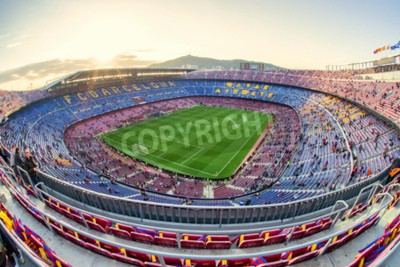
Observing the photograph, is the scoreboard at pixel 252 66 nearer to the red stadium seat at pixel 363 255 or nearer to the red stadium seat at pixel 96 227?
the red stadium seat at pixel 96 227

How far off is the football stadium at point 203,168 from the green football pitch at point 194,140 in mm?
281

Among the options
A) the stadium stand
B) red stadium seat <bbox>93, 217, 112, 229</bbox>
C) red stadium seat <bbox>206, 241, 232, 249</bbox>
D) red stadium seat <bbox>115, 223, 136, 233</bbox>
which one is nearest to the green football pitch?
the stadium stand

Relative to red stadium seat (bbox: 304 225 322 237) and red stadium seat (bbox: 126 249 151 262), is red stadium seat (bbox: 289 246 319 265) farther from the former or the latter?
red stadium seat (bbox: 126 249 151 262)

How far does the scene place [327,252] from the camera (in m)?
6.67

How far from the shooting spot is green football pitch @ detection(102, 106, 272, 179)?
99.6 ft

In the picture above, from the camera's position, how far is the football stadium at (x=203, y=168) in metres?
7.05

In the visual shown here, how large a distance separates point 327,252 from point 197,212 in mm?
4891

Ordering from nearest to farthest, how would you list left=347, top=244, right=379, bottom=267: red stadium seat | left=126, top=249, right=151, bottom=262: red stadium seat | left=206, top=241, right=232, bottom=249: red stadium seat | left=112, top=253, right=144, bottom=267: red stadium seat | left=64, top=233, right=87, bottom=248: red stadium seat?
left=347, top=244, right=379, bottom=267: red stadium seat
left=112, top=253, right=144, bottom=267: red stadium seat
left=126, top=249, right=151, bottom=262: red stadium seat
left=64, top=233, right=87, bottom=248: red stadium seat
left=206, top=241, right=232, bottom=249: red stadium seat

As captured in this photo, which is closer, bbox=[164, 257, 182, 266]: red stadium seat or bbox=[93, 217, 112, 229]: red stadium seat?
bbox=[164, 257, 182, 266]: red stadium seat

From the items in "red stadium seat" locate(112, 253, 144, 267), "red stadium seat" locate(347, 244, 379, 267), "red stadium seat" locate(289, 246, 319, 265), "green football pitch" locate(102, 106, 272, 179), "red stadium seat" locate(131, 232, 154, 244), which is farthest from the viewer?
"green football pitch" locate(102, 106, 272, 179)

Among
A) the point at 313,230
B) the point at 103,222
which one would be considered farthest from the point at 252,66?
the point at 103,222

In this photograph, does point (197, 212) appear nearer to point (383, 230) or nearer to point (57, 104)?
point (383, 230)

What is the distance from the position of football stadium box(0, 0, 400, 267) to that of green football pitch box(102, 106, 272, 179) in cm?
28

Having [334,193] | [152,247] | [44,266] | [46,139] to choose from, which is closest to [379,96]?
[334,193]
